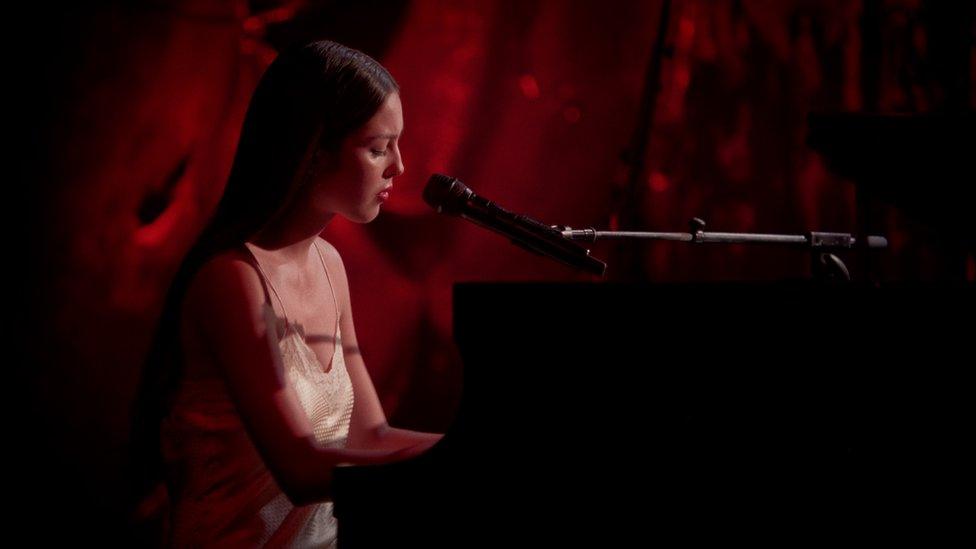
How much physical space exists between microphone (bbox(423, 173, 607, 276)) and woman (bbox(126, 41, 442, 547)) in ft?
1.17

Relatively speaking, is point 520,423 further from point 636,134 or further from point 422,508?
point 636,134

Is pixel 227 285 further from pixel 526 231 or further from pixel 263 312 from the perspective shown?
pixel 526 231

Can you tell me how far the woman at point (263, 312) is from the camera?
4.93 ft

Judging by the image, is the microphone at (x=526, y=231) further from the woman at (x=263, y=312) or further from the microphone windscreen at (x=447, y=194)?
the woman at (x=263, y=312)

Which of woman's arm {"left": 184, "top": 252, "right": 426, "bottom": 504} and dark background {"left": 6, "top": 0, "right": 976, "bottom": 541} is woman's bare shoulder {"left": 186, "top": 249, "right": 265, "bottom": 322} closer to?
woman's arm {"left": 184, "top": 252, "right": 426, "bottom": 504}

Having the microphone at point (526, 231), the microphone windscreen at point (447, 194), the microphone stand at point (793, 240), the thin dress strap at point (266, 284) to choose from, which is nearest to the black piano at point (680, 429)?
the microphone at point (526, 231)

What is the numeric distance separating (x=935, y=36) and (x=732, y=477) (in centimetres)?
243

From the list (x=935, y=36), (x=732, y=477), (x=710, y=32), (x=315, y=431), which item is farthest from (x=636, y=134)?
(x=732, y=477)

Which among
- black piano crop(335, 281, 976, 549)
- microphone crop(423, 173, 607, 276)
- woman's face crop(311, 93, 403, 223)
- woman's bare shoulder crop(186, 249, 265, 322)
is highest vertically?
woman's face crop(311, 93, 403, 223)

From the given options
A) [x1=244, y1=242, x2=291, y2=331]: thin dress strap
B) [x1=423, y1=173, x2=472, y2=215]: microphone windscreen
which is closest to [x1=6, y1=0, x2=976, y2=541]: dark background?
[x1=244, y1=242, x2=291, y2=331]: thin dress strap

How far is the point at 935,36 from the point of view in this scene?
280 centimetres

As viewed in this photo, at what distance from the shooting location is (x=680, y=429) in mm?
1074

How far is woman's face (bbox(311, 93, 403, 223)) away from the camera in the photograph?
159cm

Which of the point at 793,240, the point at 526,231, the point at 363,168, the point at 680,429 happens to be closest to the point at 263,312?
the point at 363,168
